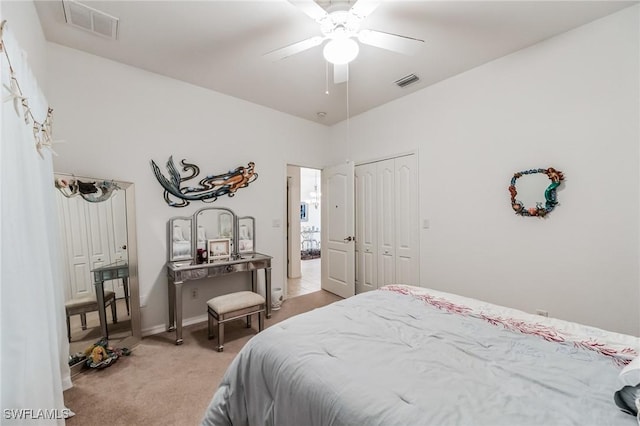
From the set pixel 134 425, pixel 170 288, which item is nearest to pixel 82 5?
pixel 170 288

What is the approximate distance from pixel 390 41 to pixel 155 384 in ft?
10.0

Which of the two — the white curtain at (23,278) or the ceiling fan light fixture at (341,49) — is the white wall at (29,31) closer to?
the white curtain at (23,278)

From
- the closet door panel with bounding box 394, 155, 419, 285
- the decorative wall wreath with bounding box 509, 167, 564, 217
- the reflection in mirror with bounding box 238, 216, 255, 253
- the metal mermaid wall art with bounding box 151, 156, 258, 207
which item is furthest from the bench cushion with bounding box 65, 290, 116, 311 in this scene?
the decorative wall wreath with bounding box 509, 167, 564, 217

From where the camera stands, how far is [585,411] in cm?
84

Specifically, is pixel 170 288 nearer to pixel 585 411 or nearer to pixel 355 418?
pixel 355 418

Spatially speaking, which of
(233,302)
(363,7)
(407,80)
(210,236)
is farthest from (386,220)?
(363,7)

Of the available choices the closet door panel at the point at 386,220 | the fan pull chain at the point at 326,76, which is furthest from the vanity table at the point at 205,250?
the fan pull chain at the point at 326,76

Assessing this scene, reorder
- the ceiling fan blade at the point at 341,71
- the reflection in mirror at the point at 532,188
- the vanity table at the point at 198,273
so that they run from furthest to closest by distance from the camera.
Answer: the vanity table at the point at 198,273 → the reflection in mirror at the point at 532,188 → the ceiling fan blade at the point at 341,71

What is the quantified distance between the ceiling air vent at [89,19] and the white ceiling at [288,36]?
51mm

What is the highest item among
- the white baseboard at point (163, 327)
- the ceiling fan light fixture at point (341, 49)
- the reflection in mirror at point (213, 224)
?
the ceiling fan light fixture at point (341, 49)

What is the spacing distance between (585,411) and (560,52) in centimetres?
269

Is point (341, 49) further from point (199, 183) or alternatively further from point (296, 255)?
point (296, 255)

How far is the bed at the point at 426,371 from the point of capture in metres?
0.85

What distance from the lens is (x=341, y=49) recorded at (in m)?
1.76
